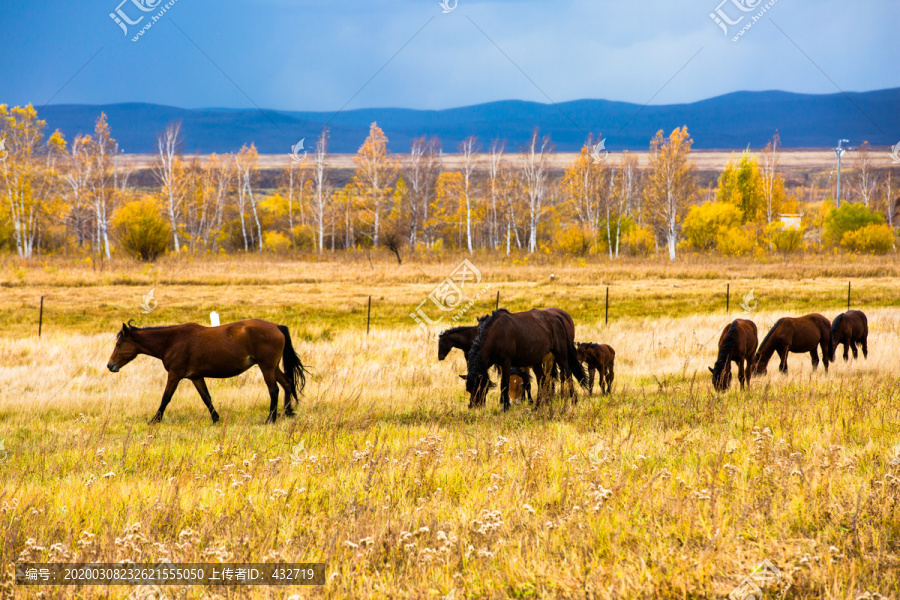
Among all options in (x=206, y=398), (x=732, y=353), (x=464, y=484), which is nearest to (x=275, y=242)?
(x=206, y=398)

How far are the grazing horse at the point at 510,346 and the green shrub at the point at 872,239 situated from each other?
49341 millimetres

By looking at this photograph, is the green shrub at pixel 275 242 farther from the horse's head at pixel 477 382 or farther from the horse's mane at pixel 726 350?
the horse's mane at pixel 726 350

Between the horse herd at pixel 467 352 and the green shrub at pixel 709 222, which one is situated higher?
the green shrub at pixel 709 222

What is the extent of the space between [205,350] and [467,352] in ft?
13.4

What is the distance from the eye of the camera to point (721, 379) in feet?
33.8

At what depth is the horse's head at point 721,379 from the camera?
33.4ft

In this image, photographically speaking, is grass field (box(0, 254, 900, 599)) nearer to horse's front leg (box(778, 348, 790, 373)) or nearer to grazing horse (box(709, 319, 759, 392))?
horse's front leg (box(778, 348, 790, 373))

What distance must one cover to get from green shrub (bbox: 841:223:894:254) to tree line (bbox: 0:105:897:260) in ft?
1.51

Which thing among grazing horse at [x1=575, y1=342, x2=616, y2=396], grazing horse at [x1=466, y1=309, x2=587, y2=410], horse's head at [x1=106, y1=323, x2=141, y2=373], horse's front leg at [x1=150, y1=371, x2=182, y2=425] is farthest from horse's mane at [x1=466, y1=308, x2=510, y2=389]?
horse's head at [x1=106, y1=323, x2=141, y2=373]

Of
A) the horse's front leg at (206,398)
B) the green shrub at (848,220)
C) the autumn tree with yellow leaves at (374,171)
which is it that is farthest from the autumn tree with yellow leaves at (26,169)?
the green shrub at (848,220)

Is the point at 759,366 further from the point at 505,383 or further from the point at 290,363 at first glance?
the point at 290,363

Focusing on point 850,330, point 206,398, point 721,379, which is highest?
point 850,330

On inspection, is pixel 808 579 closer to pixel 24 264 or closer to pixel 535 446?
pixel 535 446
